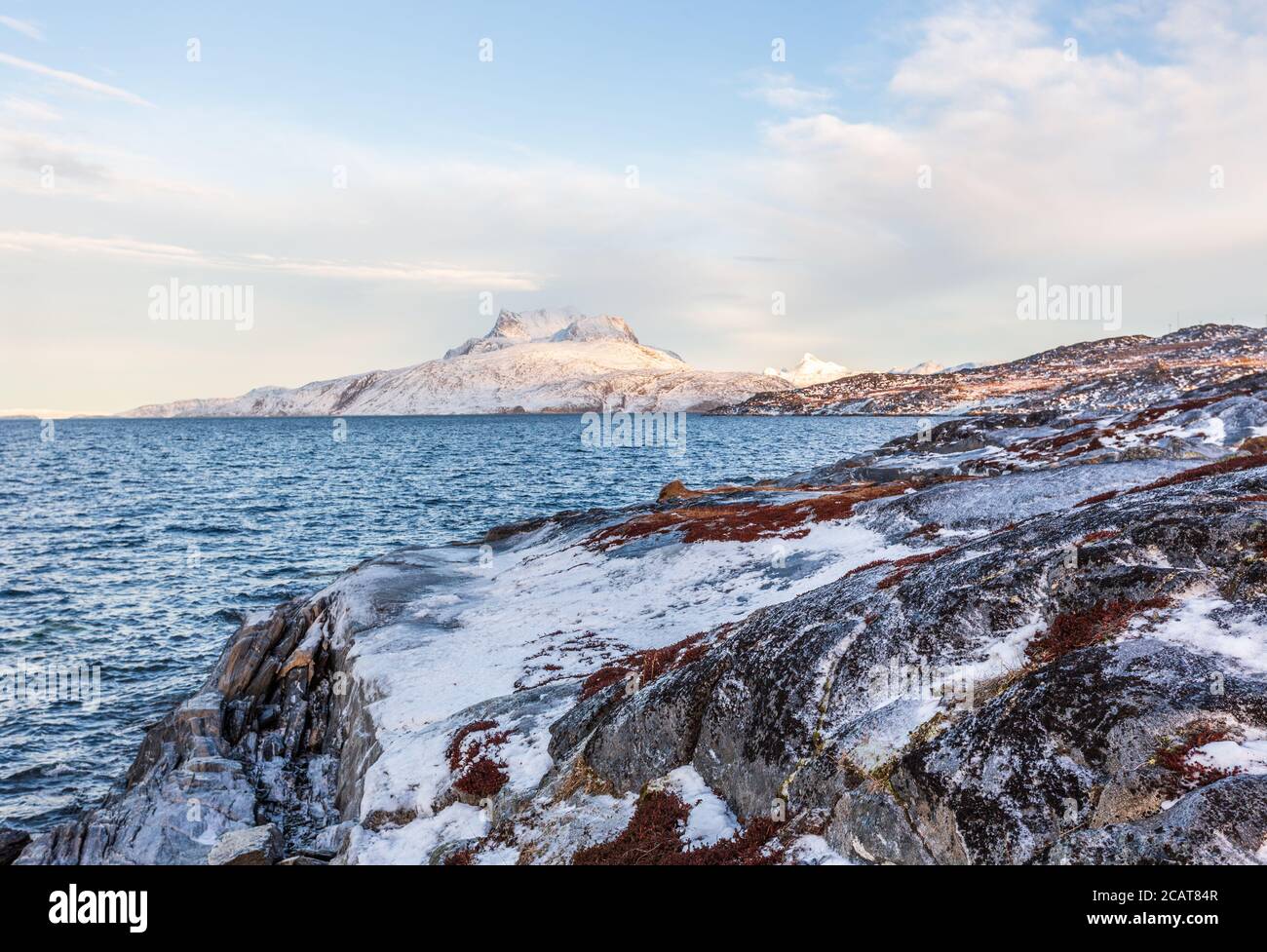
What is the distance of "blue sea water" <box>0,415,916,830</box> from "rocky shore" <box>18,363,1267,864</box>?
4943 mm

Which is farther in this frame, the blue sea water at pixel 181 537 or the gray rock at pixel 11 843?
the blue sea water at pixel 181 537

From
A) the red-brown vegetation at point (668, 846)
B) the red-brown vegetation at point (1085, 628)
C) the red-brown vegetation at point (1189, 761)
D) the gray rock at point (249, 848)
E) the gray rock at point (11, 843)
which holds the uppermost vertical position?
the red-brown vegetation at point (1085, 628)

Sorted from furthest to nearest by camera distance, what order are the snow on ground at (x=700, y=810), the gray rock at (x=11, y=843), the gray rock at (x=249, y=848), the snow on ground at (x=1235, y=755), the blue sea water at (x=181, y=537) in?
the blue sea water at (x=181, y=537), the gray rock at (x=11, y=843), the gray rock at (x=249, y=848), the snow on ground at (x=700, y=810), the snow on ground at (x=1235, y=755)

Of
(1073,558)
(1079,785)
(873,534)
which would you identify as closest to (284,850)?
(1079,785)

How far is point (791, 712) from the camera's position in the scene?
14445 millimetres

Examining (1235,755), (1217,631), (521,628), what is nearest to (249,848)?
(521,628)

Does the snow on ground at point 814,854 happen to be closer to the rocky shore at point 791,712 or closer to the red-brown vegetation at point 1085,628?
the rocky shore at point 791,712

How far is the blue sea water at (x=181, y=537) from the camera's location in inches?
1168

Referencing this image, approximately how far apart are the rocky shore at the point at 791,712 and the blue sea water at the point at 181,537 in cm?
494

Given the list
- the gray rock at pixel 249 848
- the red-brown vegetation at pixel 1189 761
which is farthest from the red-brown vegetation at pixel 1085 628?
the gray rock at pixel 249 848

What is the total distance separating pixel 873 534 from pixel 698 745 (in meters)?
19.0

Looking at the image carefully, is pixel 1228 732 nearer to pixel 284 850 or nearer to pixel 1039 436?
pixel 284 850

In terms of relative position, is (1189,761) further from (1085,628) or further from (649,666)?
(649,666)

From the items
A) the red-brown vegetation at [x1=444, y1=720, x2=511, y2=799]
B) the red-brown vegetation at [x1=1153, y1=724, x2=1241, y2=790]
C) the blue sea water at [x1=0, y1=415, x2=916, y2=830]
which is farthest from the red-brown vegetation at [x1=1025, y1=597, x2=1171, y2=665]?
the blue sea water at [x1=0, y1=415, x2=916, y2=830]
